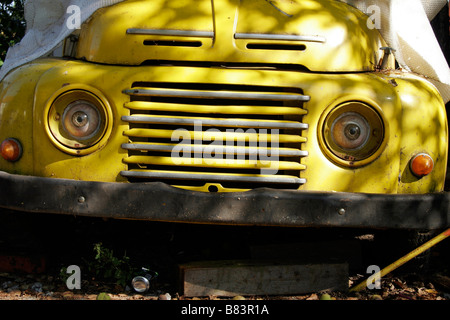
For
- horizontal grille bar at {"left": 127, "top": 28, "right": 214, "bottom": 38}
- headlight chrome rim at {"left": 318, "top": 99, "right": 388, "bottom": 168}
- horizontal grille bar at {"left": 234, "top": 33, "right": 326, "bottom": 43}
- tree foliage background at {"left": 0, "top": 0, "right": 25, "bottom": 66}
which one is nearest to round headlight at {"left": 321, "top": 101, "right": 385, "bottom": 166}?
headlight chrome rim at {"left": 318, "top": 99, "right": 388, "bottom": 168}

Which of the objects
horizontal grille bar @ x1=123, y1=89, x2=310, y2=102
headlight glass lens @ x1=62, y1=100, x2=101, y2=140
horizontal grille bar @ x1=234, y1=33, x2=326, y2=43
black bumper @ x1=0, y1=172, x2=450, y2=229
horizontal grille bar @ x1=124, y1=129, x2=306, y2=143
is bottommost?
black bumper @ x1=0, y1=172, x2=450, y2=229

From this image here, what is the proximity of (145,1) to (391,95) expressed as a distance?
154 centimetres

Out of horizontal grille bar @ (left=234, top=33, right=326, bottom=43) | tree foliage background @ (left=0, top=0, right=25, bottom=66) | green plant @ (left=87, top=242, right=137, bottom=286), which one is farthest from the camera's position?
tree foliage background @ (left=0, top=0, right=25, bottom=66)

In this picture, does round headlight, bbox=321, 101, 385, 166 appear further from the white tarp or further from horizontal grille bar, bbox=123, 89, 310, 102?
the white tarp

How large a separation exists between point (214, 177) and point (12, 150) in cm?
112

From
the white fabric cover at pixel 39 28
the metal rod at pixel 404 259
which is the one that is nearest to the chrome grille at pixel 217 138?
the metal rod at pixel 404 259

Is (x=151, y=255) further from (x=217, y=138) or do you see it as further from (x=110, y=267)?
(x=217, y=138)

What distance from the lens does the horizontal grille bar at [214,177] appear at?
110 inches

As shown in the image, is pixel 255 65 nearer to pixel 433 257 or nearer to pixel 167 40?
pixel 167 40

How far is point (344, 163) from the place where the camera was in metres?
2.83

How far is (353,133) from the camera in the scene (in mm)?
2836

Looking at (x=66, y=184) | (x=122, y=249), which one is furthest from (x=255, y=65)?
(x=122, y=249)

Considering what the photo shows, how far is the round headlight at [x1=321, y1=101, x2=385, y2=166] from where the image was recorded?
284cm

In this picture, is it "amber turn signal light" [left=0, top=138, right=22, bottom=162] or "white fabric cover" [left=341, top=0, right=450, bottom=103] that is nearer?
"amber turn signal light" [left=0, top=138, right=22, bottom=162]
